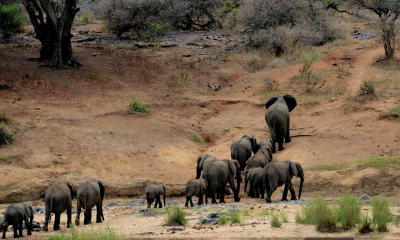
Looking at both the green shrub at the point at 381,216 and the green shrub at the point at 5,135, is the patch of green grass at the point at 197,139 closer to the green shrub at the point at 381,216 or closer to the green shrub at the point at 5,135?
the green shrub at the point at 5,135

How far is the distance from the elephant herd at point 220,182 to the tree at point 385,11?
12043 mm

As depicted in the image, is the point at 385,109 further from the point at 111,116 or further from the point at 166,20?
the point at 166,20

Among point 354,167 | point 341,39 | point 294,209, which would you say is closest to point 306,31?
point 341,39

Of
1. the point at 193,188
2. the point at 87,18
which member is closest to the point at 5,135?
the point at 193,188

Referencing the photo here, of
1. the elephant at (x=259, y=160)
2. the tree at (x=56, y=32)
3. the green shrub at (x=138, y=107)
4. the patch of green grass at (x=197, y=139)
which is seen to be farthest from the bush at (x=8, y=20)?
the elephant at (x=259, y=160)

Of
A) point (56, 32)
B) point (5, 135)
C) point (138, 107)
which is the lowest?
point (5, 135)

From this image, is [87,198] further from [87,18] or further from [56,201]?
[87,18]

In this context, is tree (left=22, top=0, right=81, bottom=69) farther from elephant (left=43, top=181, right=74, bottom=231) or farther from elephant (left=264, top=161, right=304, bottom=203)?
elephant (left=264, top=161, right=304, bottom=203)

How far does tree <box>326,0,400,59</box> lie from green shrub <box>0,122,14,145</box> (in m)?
21.0

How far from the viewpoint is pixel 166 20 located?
35.2m

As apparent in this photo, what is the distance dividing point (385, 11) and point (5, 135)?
28.9 metres

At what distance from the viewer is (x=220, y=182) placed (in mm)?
11258

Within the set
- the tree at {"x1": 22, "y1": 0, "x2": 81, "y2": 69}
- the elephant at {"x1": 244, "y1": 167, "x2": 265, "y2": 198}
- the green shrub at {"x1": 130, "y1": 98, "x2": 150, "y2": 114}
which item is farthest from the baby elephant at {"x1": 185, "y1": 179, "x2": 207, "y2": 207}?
the tree at {"x1": 22, "y1": 0, "x2": 81, "y2": 69}

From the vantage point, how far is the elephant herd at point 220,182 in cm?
838
